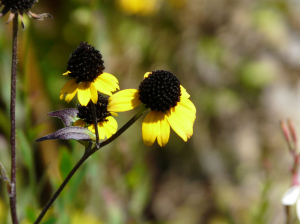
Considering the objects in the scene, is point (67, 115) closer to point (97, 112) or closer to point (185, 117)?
point (97, 112)

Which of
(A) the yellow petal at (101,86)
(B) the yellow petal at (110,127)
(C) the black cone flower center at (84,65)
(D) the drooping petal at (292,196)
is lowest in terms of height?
(D) the drooping petal at (292,196)

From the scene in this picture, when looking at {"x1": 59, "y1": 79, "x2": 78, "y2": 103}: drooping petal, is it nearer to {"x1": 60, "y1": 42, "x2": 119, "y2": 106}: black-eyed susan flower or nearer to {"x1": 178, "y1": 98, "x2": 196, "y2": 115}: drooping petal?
{"x1": 60, "y1": 42, "x2": 119, "y2": 106}: black-eyed susan flower

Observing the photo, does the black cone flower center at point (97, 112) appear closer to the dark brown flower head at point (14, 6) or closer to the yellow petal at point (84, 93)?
the yellow petal at point (84, 93)

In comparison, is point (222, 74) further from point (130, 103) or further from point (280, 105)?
point (130, 103)

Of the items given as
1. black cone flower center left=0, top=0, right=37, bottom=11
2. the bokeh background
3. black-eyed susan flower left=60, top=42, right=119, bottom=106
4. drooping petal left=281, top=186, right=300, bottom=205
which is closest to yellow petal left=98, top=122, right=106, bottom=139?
black-eyed susan flower left=60, top=42, right=119, bottom=106

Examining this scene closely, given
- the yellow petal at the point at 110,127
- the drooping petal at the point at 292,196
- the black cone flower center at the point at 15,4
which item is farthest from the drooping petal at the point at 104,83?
the drooping petal at the point at 292,196

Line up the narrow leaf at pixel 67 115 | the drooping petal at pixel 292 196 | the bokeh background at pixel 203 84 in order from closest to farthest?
the narrow leaf at pixel 67 115 → the drooping petal at pixel 292 196 → the bokeh background at pixel 203 84
